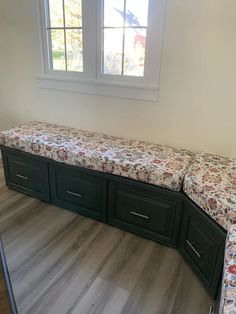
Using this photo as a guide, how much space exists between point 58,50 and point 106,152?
1268 millimetres

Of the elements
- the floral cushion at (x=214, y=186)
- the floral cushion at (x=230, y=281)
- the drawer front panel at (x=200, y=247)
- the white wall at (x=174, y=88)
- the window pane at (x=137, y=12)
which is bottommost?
the drawer front panel at (x=200, y=247)

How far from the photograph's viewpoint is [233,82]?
1777 mm

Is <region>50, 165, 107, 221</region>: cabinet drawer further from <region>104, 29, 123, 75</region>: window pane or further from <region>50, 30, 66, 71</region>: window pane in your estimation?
<region>50, 30, 66, 71</region>: window pane

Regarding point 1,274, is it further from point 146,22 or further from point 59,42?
point 59,42

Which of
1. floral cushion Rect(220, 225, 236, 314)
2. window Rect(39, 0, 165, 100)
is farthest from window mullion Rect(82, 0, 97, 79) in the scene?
floral cushion Rect(220, 225, 236, 314)

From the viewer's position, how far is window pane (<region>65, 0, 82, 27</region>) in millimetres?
2153

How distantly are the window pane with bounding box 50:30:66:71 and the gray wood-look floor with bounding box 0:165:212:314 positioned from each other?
1.51 meters

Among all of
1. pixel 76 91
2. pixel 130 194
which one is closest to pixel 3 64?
pixel 76 91

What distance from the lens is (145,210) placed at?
5.85 ft

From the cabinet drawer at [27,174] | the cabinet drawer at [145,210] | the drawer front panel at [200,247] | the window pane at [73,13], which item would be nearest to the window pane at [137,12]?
the window pane at [73,13]

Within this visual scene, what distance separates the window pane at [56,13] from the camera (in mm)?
2268

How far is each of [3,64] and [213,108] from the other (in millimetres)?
2353

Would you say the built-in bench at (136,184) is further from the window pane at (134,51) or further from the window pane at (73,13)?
the window pane at (73,13)

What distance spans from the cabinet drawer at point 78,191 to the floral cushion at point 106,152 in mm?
99
